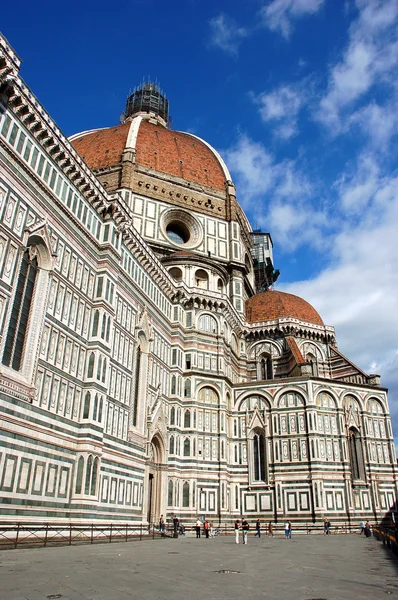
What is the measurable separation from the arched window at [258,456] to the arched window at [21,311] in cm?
2172

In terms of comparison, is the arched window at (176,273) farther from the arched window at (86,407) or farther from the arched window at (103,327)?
the arched window at (86,407)

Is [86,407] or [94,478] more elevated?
[86,407]

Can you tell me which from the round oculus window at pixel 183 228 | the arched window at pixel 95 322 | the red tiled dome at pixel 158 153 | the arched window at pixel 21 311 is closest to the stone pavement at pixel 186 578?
the arched window at pixel 21 311

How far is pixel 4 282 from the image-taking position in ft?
57.6

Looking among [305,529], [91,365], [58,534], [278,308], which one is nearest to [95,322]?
[91,365]

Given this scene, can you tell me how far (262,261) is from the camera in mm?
59469

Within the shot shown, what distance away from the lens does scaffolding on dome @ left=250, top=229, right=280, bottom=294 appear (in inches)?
2345

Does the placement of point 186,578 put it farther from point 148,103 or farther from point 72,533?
point 148,103

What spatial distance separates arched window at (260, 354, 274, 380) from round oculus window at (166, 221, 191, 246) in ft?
40.9

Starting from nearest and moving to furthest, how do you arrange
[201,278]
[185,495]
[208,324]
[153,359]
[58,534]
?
[58,534] < [153,359] < [185,495] < [208,324] < [201,278]

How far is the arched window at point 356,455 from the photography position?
34.9 m

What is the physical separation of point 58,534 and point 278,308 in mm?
30244

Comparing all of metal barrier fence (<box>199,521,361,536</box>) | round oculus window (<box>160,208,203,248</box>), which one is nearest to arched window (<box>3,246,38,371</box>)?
metal barrier fence (<box>199,521,361,536</box>)

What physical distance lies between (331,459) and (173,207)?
2453cm
